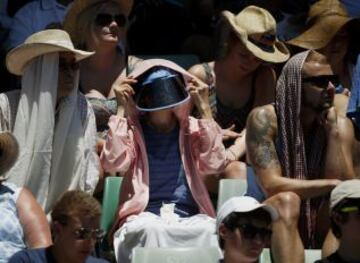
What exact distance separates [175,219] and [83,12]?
81.6 inches

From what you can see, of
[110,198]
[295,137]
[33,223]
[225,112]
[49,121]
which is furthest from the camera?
[225,112]

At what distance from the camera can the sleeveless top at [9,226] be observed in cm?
724

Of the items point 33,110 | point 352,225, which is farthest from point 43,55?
point 352,225

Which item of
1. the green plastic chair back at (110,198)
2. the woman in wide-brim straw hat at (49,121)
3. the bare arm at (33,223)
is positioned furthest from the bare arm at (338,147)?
the bare arm at (33,223)

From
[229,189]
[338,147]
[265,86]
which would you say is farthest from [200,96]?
[265,86]

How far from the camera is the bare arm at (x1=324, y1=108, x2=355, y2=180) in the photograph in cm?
809

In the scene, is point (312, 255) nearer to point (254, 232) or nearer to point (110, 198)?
point (254, 232)

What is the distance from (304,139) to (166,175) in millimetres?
829

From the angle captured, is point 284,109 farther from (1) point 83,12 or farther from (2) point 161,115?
(1) point 83,12

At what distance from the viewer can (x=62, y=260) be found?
6832 millimetres

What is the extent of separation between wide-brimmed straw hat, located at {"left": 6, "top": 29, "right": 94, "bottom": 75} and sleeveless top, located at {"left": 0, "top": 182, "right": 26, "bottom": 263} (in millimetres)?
1147

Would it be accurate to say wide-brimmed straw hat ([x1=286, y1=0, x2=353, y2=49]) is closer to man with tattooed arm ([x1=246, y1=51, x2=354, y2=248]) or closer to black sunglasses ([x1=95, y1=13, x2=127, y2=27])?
black sunglasses ([x1=95, y1=13, x2=127, y2=27])

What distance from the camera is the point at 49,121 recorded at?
27.3 feet

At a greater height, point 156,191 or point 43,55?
point 43,55
